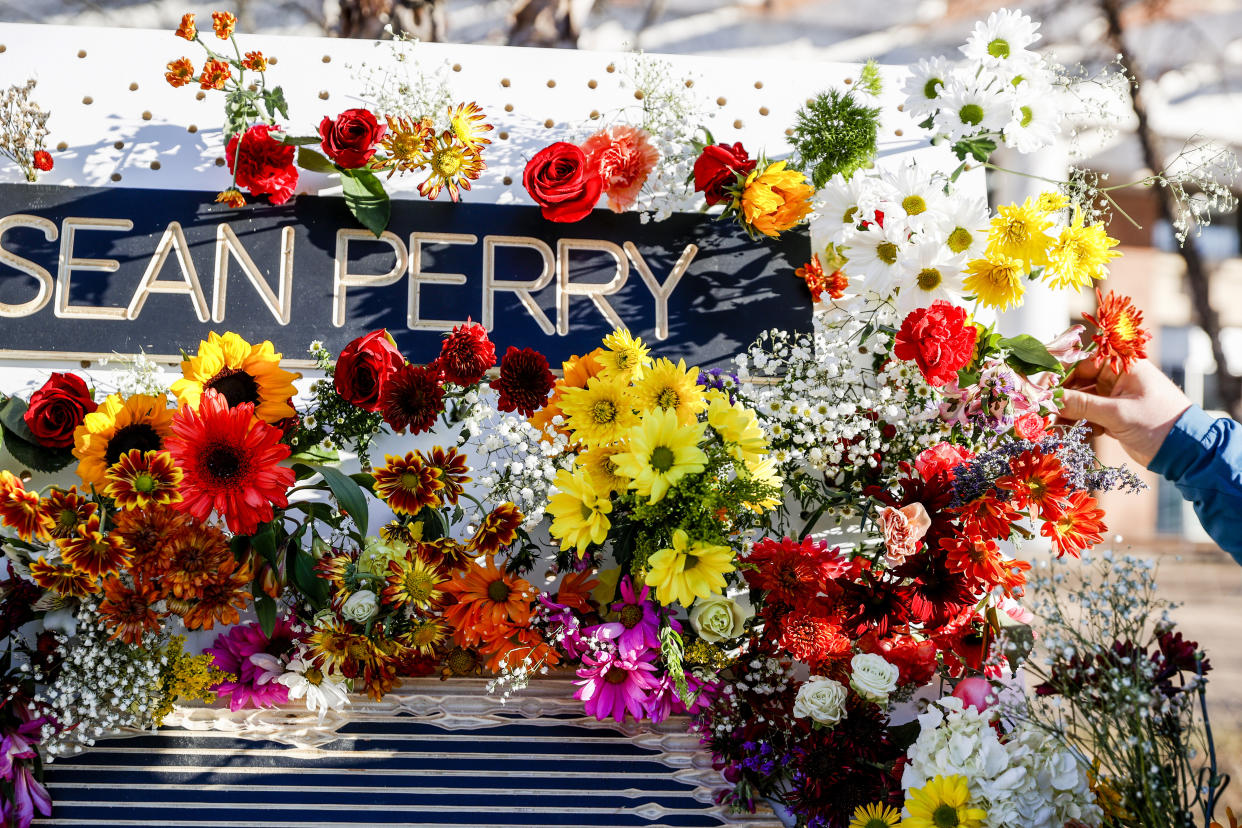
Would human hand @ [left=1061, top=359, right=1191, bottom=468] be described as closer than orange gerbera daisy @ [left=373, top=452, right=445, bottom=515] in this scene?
No

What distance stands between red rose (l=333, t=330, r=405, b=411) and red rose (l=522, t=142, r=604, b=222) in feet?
1.52

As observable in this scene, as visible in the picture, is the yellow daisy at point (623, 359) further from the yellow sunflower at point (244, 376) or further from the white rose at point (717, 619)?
the yellow sunflower at point (244, 376)

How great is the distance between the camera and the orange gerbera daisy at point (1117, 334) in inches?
60.6

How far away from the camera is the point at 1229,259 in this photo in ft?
11.9

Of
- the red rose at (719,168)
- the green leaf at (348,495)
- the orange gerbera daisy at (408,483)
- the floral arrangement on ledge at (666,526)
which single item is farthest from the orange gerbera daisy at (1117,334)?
the green leaf at (348,495)

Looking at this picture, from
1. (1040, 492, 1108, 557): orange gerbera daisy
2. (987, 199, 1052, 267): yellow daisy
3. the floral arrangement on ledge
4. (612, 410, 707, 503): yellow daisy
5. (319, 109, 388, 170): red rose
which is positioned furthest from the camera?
(319, 109, 388, 170): red rose

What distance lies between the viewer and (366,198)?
169cm

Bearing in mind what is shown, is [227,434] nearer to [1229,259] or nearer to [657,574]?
[657,574]

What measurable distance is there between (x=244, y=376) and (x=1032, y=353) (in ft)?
4.55

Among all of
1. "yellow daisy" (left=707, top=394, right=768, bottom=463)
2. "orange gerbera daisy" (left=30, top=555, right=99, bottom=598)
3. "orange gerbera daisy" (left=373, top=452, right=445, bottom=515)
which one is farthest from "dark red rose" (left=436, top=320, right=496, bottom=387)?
"orange gerbera daisy" (left=30, top=555, right=99, bottom=598)

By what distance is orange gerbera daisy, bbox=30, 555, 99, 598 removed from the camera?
1.34 meters

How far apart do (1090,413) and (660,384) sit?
0.87 m

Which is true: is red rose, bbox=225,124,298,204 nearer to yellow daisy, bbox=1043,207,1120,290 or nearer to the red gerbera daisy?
the red gerbera daisy

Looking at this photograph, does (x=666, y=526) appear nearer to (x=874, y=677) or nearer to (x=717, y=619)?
(x=717, y=619)
